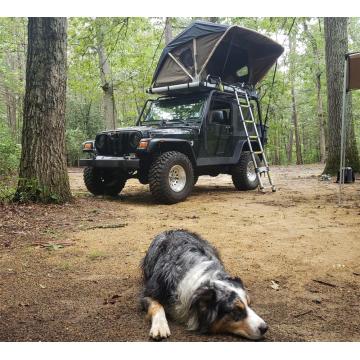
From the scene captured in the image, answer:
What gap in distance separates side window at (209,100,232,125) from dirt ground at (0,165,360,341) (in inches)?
78.8

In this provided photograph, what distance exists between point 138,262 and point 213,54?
206 inches

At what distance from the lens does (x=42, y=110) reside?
5.50m

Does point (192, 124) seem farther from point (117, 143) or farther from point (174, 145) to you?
point (117, 143)

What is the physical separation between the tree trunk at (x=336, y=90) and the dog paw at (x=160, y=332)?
26.4ft

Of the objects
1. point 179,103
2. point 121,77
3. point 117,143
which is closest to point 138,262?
point 117,143

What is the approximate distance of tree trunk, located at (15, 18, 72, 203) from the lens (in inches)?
214

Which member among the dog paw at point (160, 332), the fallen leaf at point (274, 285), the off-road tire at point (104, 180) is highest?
the off-road tire at point (104, 180)

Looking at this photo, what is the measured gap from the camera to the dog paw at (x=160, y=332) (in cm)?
187

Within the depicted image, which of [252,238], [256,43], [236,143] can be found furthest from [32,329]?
[256,43]

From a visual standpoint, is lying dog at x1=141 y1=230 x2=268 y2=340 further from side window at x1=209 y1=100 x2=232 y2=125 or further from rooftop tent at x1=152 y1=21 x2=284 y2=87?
rooftop tent at x1=152 y1=21 x2=284 y2=87

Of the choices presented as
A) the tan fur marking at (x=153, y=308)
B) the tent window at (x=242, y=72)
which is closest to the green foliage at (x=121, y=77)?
the tent window at (x=242, y=72)

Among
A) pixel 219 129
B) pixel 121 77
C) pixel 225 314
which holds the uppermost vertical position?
pixel 121 77

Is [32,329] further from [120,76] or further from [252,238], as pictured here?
[120,76]

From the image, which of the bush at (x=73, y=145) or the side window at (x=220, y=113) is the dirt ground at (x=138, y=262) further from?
the bush at (x=73, y=145)
